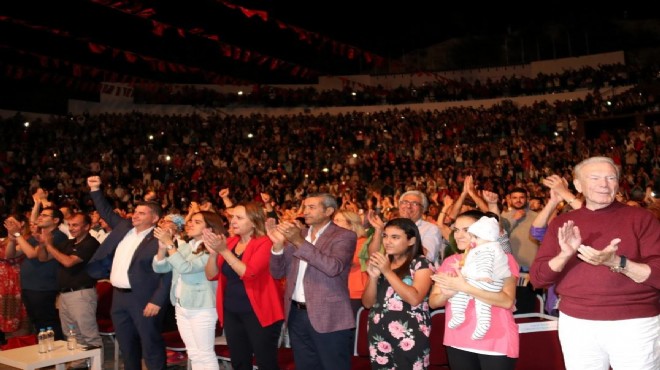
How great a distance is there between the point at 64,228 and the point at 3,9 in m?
9.84

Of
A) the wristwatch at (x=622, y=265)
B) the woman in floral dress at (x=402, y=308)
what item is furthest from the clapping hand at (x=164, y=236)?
the wristwatch at (x=622, y=265)

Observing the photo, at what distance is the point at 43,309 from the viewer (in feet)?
20.4

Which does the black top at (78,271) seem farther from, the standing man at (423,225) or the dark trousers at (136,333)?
the standing man at (423,225)

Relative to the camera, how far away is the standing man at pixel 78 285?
5637 mm

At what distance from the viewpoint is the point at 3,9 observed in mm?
15234

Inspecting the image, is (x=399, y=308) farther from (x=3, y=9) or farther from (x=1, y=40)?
(x=1, y=40)

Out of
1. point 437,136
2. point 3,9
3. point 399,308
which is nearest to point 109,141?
point 3,9

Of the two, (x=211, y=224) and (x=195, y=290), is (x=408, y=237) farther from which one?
(x=195, y=290)

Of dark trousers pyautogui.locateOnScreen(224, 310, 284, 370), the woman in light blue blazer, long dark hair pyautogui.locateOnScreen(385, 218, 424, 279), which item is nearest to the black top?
the woman in light blue blazer

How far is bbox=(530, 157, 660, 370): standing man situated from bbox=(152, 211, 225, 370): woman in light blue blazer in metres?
2.58

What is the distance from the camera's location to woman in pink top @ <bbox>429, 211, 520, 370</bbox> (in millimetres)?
3172

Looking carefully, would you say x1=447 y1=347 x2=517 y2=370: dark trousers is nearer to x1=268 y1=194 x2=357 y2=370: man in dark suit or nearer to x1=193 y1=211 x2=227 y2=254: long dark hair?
x1=268 y1=194 x2=357 y2=370: man in dark suit

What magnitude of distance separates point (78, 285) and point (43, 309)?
30.2 inches

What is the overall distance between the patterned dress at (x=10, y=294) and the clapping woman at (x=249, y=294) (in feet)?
9.75
